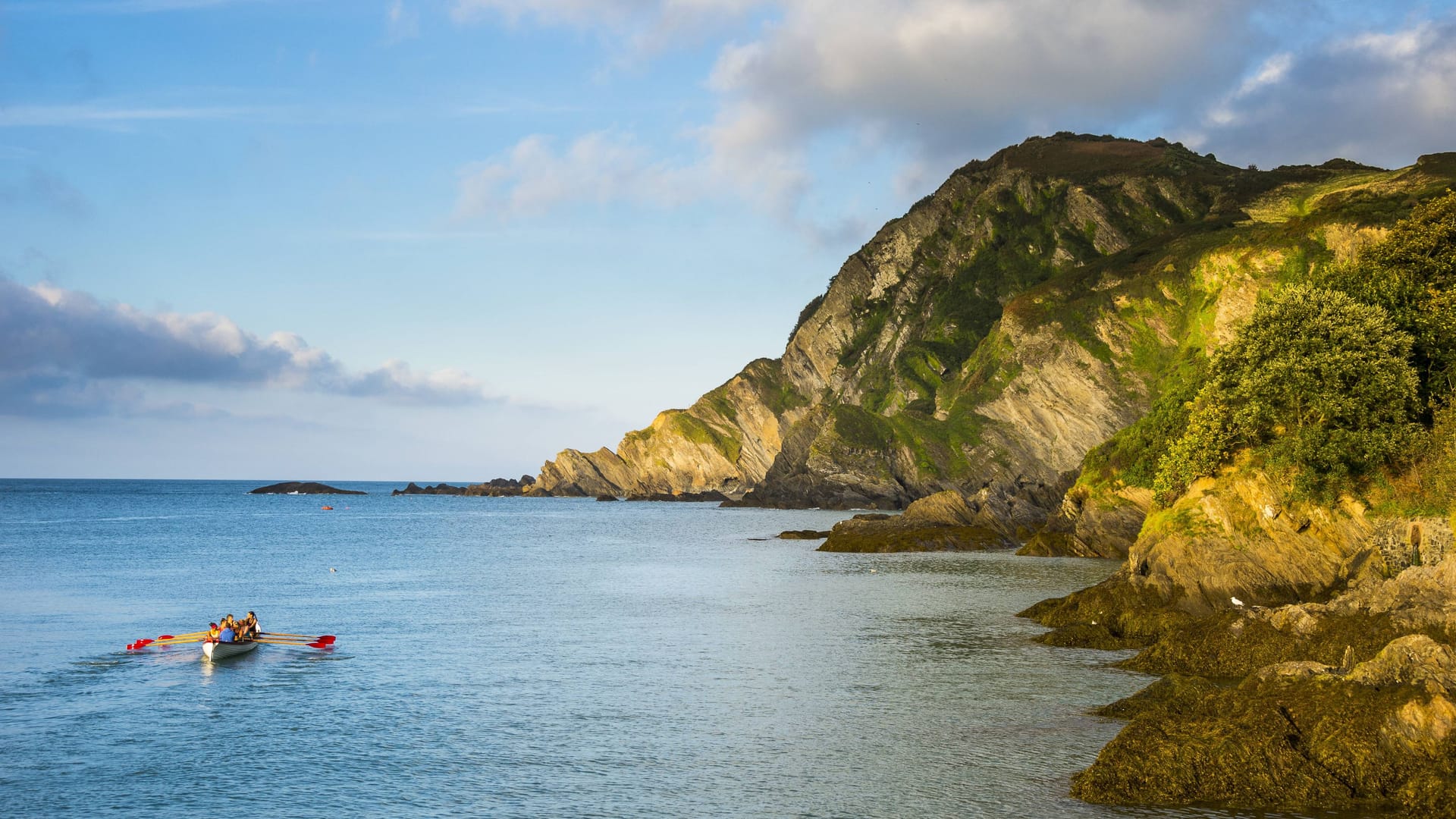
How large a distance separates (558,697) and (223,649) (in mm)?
14251

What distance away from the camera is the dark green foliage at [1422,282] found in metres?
41.9

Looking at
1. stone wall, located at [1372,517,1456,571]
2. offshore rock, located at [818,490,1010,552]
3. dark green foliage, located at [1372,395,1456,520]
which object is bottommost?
offshore rock, located at [818,490,1010,552]

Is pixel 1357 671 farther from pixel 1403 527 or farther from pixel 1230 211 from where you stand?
pixel 1230 211

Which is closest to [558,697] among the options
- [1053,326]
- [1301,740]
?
[1301,740]

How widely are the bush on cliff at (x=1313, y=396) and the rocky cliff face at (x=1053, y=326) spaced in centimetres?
2733

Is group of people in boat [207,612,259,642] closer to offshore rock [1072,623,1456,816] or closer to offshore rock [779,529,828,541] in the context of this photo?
offshore rock [1072,623,1456,816]

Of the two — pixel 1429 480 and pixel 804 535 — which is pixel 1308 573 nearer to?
pixel 1429 480

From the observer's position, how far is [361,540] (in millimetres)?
102375

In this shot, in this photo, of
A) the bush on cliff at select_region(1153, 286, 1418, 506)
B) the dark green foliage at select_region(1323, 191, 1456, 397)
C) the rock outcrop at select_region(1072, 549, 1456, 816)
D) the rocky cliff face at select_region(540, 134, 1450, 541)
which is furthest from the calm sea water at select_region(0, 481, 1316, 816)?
the rocky cliff face at select_region(540, 134, 1450, 541)

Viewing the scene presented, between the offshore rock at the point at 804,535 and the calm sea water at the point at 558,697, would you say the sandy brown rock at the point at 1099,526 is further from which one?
the offshore rock at the point at 804,535

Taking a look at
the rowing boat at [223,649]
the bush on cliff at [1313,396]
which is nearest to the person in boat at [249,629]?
the rowing boat at [223,649]

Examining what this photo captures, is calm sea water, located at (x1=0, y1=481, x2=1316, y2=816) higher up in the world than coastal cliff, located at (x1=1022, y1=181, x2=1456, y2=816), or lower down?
lower down

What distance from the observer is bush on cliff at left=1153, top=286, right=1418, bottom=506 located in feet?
129

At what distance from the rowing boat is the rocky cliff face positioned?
53782 millimetres
